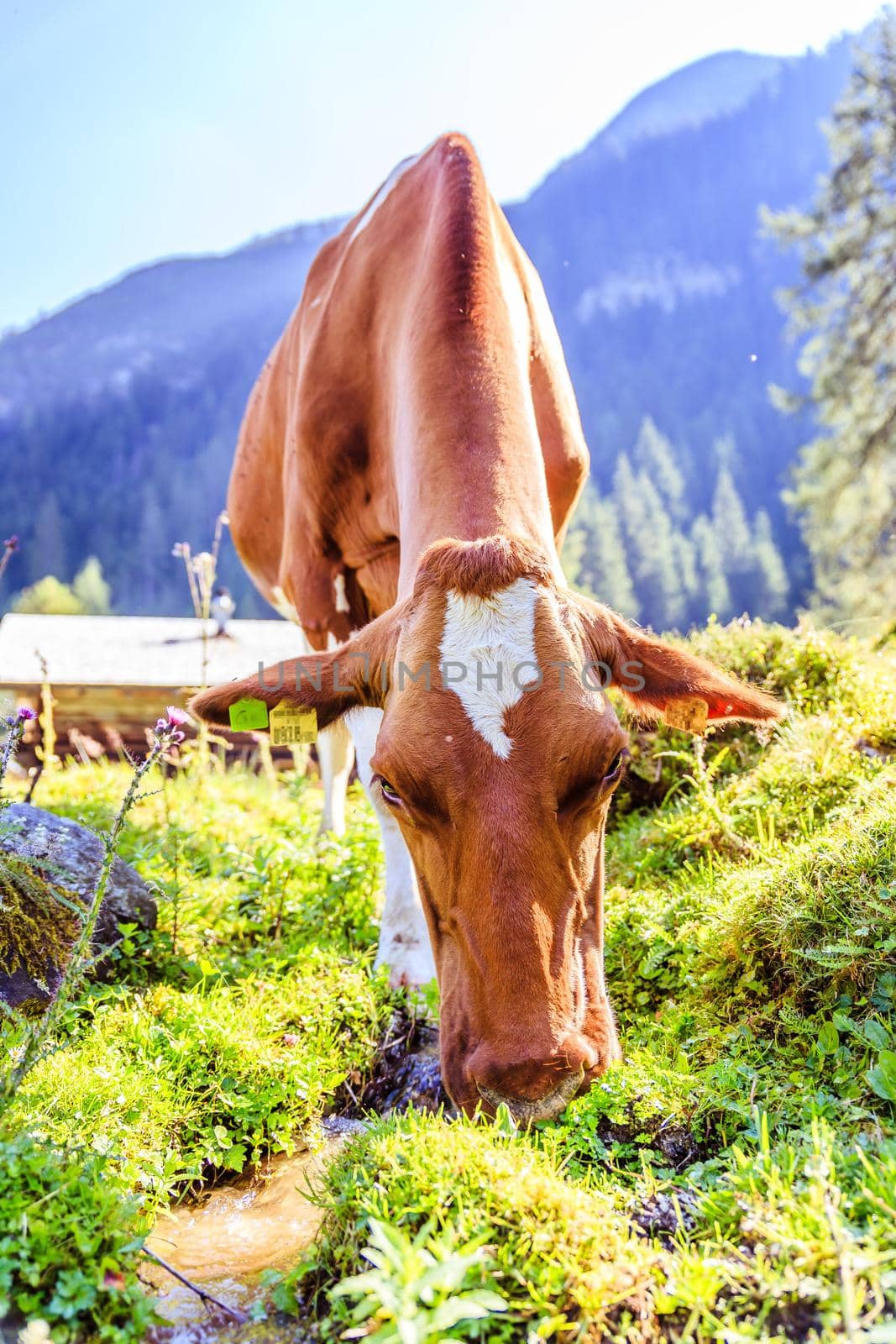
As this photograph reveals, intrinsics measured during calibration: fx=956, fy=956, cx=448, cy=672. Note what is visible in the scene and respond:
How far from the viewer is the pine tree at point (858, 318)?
40.6ft

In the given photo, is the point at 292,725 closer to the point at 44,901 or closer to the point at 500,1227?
the point at 44,901

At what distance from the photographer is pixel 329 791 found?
5945 mm

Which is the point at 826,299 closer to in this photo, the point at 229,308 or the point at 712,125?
the point at 229,308

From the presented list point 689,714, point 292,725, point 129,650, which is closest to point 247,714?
point 292,725

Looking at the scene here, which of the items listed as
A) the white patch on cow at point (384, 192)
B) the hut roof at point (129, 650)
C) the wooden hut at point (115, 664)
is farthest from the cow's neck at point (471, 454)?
the hut roof at point (129, 650)

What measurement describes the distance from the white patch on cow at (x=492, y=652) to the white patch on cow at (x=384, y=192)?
138 inches

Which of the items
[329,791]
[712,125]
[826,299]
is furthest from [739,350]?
[329,791]

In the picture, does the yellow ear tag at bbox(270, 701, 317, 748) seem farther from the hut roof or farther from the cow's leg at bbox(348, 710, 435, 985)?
the hut roof

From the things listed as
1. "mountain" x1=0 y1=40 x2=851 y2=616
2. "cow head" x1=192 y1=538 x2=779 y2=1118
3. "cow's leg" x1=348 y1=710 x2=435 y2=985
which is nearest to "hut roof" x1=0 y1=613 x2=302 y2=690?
"cow's leg" x1=348 y1=710 x2=435 y2=985

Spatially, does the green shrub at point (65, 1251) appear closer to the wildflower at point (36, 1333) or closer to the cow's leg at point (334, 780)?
the wildflower at point (36, 1333)

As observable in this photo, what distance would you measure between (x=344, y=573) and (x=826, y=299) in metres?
11.4

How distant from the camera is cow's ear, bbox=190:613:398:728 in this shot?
2.96 m

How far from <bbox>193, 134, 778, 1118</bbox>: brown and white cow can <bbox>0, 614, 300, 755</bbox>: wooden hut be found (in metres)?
4.74

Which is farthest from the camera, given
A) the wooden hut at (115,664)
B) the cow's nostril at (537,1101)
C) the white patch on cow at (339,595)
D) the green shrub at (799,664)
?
the wooden hut at (115,664)
